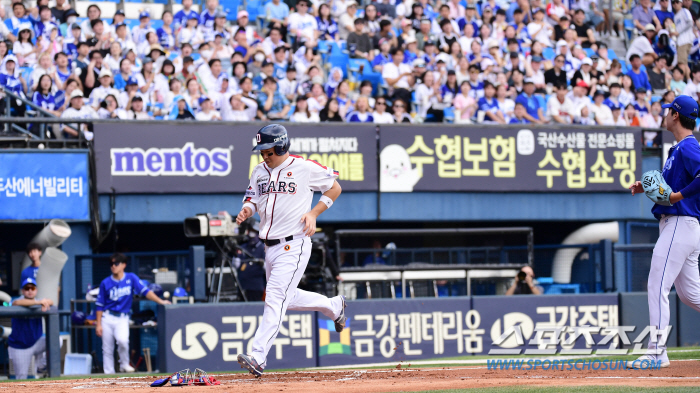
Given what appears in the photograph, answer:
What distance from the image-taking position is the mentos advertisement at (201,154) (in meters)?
13.3

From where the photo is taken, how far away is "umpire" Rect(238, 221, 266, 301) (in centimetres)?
1177

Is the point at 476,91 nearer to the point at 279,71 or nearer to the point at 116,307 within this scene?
the point at 279,71

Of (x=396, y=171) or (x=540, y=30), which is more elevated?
(x=540, y=30)

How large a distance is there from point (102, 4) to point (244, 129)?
17.7ft

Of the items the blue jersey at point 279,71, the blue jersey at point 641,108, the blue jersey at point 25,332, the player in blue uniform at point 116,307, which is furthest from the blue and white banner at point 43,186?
the blue jersey at point 641,108

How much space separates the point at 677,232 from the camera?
22.2 feet

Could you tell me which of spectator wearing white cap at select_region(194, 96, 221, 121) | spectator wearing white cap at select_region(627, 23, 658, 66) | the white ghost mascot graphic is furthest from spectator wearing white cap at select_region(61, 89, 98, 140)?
spectator wearing white cap at select_region(627, 23, 658, 66)

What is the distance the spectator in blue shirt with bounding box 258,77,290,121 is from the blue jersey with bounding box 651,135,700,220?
848 cm

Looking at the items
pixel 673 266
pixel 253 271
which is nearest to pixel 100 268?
pixel 253 271

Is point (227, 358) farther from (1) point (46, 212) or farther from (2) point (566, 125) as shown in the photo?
(2) point (566, 125)

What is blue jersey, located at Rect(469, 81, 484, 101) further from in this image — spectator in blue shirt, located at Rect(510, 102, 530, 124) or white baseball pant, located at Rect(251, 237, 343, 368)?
white baseball pant, located at Rect(251, 237, 343, 368)

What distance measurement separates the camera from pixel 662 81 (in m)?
18.3

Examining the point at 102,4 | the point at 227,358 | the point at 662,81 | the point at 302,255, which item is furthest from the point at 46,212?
the point at 662,81

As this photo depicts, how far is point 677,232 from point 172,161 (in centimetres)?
854
